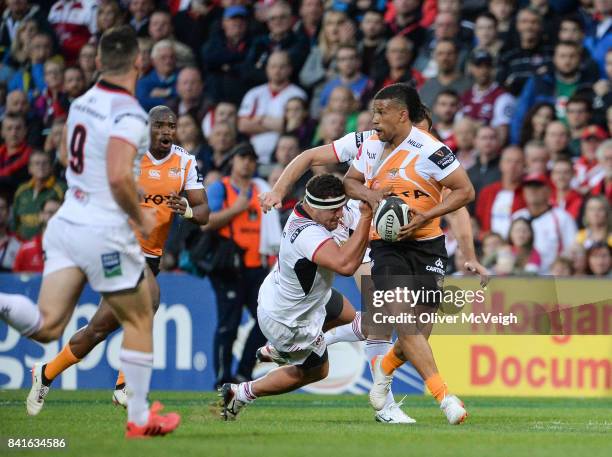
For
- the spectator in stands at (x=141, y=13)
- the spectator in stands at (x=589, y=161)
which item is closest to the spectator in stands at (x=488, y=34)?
the spectator in stands at (x=589, y=161)

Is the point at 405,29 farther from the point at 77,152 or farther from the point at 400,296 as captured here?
the point at 77,152

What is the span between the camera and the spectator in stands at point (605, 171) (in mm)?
15453

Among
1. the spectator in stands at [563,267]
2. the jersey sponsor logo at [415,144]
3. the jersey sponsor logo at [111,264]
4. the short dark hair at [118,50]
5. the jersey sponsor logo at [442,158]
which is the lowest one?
the spectator in stands at [563,267]

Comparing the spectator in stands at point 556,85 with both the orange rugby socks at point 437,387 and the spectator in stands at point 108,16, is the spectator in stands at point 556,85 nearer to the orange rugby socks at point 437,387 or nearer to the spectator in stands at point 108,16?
the spectator in stands at point 108,16

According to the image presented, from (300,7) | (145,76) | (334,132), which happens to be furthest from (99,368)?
(300,7)

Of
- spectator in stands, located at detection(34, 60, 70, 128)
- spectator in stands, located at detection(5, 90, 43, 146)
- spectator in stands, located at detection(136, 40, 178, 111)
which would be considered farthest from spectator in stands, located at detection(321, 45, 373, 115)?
spectator in stands, located at detection(5, 90, 43, 146)

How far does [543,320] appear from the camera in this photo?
48.4ft

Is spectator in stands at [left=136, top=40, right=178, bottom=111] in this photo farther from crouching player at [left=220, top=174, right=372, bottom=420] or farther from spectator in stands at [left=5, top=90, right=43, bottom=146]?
crouching player at [left=220, top=174, right=372, bottom=420]

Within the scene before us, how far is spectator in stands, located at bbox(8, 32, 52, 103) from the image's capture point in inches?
802

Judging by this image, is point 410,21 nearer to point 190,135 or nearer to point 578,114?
point 578,114

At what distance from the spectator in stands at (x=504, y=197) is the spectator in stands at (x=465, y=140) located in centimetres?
46

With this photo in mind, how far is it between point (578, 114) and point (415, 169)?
634cm

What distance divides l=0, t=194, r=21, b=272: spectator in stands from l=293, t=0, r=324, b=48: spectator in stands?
5.07 m

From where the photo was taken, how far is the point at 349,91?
57.6 feet
